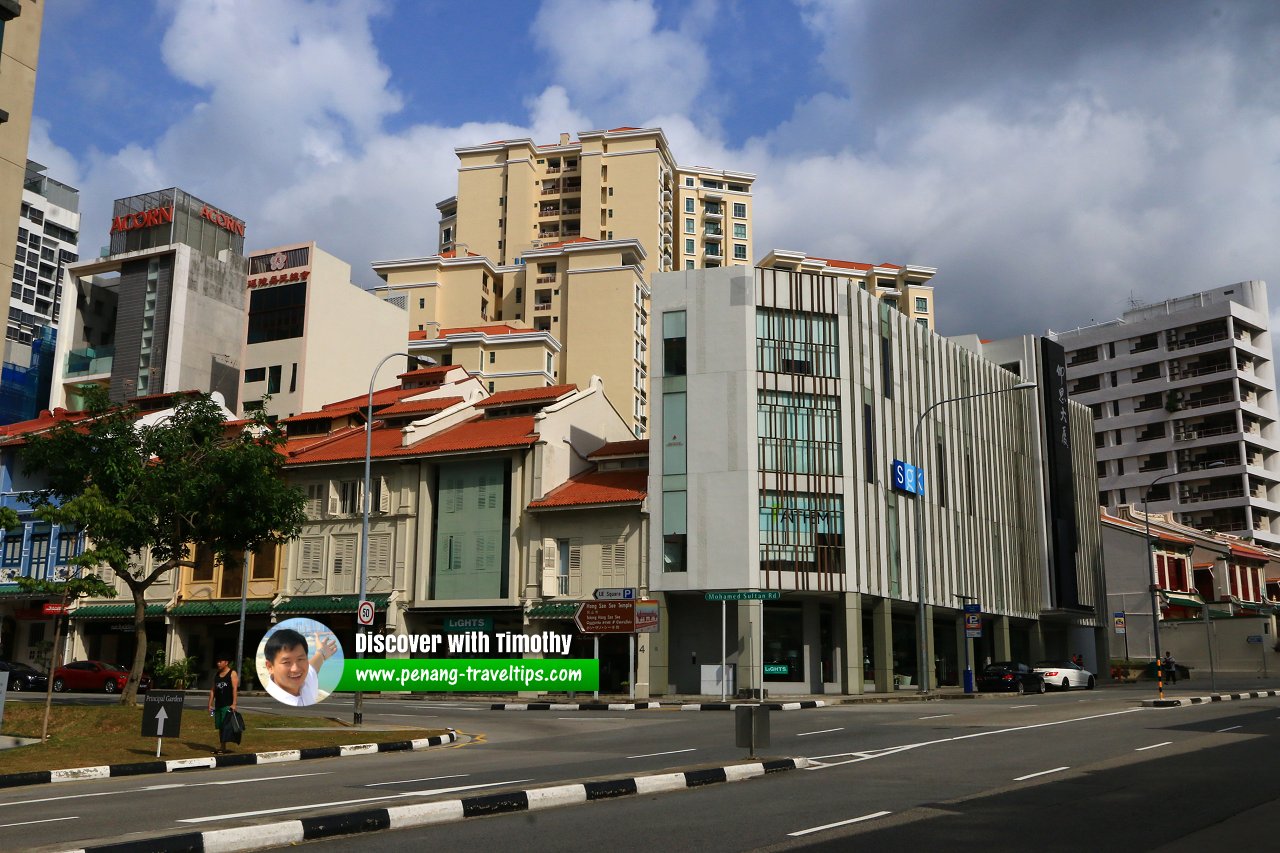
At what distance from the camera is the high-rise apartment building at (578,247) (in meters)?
90.7

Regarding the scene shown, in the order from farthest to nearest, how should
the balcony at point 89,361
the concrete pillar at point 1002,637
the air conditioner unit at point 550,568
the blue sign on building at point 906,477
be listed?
the balcony at point 89,361, the concrete pillar at point 1002,637, the blue sign on building at point 906,477, the air conditioner unit at point 550,568

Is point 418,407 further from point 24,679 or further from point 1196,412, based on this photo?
point 1196,412

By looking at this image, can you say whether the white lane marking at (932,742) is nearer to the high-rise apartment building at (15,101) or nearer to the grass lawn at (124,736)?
the grass lawn at (124,736)

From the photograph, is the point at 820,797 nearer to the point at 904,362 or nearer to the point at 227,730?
the point at 227,730

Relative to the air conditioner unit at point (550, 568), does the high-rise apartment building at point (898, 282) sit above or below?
above

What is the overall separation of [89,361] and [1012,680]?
6349 centimetres

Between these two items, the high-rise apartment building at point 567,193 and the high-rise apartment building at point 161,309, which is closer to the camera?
the high-rise apartment building at point 161,309

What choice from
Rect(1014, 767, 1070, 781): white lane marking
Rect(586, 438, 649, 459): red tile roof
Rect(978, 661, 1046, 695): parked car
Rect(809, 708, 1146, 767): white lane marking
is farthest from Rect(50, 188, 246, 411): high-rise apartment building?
Rect(1014, 767, 1070, 781): white lane marking

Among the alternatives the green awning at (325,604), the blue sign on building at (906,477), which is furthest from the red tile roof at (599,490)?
the blue sign on building at (906,477)

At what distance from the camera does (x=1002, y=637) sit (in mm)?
62719

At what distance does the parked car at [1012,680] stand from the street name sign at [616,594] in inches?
723

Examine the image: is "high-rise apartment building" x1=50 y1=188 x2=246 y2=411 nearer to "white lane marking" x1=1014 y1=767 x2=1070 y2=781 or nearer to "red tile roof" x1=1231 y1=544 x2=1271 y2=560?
"white lane marking" x1=1014 y1=767 x2=1070 y2=781

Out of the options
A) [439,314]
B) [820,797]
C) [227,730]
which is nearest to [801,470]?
[227,730]

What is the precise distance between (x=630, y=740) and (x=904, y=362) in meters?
35.6
